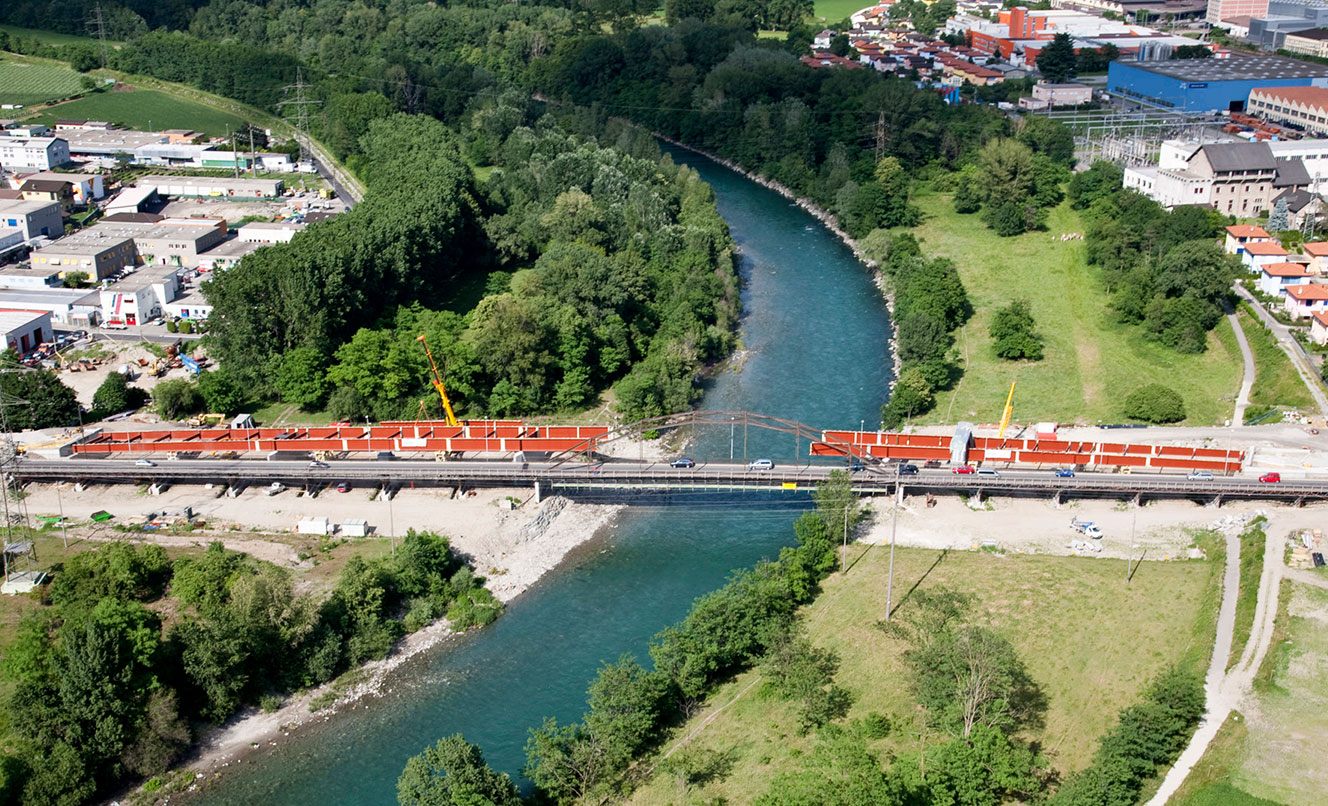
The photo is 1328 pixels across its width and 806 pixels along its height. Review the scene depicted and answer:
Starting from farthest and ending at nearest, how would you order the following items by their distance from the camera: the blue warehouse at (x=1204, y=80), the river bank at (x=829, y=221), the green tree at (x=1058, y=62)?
the green tree at (x=1058, y=62)
the blue warehouse at (x=1204, y=80)
the river bank at (x=829, y=221)

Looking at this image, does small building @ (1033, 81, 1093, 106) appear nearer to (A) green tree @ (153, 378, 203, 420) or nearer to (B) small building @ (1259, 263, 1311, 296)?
(B) small building @ (1259, 263, 1311, 296)

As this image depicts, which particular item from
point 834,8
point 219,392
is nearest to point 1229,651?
point 219,392

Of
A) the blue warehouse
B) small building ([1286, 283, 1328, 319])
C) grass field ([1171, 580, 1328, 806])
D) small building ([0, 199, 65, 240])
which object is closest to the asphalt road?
grass field ([1171, 580, 1328, 806])

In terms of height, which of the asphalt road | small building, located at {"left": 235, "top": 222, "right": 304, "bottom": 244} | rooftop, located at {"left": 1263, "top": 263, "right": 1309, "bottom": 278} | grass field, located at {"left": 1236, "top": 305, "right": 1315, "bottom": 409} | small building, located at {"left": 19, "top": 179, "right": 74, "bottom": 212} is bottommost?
the asphalt road

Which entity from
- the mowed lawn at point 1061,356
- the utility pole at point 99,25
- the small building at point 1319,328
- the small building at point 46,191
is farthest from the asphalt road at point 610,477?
the utility pole at point 99,25

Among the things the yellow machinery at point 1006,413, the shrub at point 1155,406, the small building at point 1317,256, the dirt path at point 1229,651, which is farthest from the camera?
the small building at point 1317,256

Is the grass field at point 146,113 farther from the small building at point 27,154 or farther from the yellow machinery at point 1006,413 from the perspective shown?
the yellow machinery at point 1006,413
